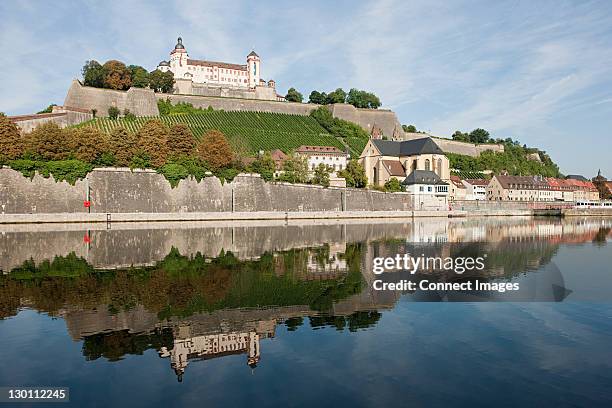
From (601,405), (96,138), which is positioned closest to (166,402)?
(601,405)

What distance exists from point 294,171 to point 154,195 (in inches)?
592

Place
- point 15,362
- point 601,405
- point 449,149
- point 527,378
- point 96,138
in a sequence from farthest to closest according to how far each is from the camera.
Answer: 1. point 449,149
2. point 96,138
3. point 15,362
4. point 527,378
5. point 601,405

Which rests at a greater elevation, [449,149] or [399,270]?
[449,149]

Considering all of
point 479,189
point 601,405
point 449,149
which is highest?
point 449,149

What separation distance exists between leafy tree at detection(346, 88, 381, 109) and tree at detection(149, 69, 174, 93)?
33.3 m

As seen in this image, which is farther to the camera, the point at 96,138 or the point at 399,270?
the point at 96,138

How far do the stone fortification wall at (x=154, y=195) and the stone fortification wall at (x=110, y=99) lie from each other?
2971cm

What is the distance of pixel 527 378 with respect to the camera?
7480 millimetres

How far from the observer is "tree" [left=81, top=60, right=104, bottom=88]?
70.1m

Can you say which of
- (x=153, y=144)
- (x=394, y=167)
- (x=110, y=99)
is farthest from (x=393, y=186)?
(x=110, y=99)

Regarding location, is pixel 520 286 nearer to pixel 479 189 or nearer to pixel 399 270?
pixel 399 270

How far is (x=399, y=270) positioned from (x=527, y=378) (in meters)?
9.68

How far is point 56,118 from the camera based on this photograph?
2286 inches

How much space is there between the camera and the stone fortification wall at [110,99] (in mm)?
65438
